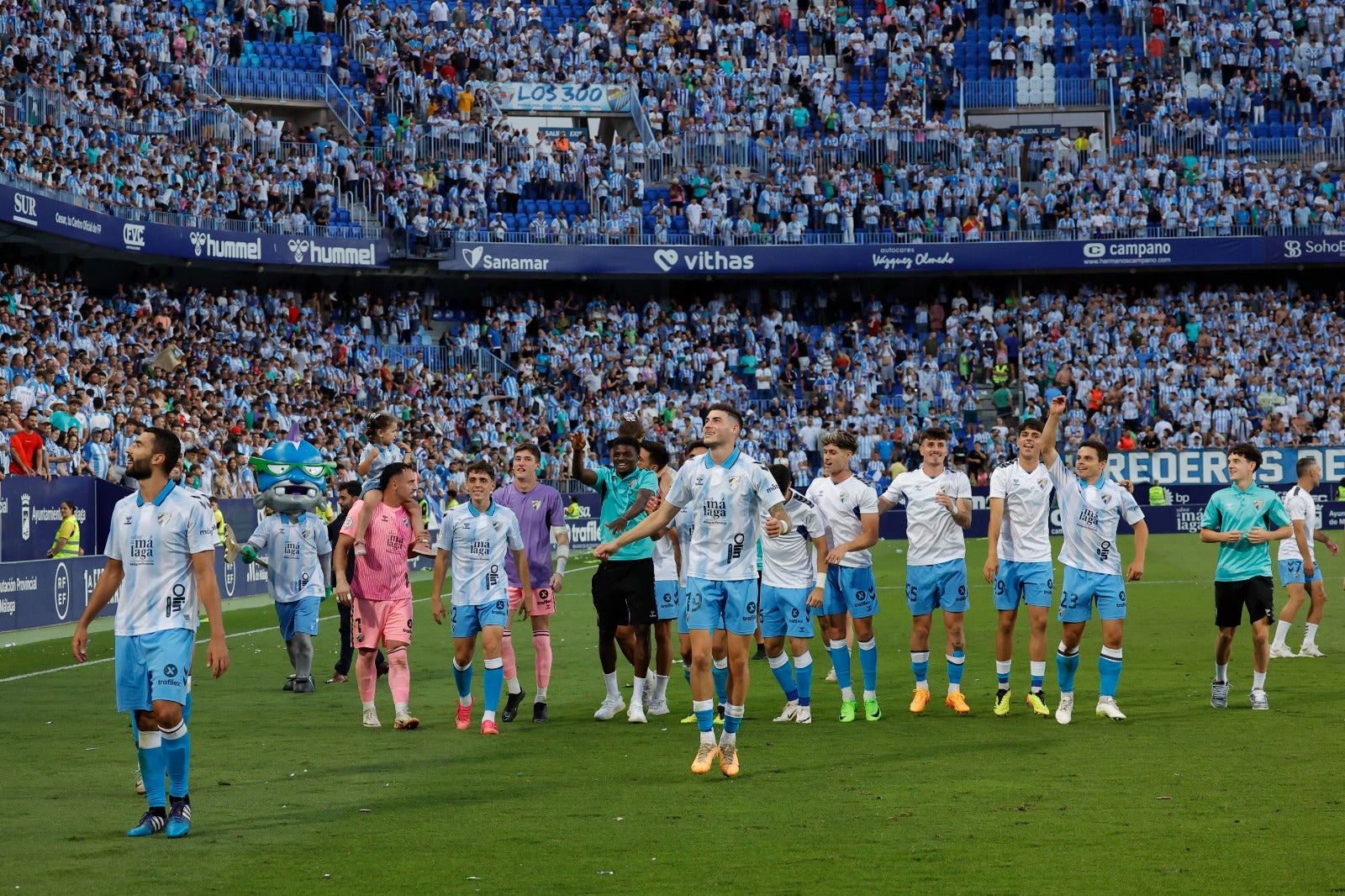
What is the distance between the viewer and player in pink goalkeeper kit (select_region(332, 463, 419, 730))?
13.1 meters

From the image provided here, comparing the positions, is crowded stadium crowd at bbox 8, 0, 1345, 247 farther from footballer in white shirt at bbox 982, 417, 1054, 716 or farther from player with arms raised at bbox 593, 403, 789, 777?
player with arms raised at bbox 593, 403, 789, 777

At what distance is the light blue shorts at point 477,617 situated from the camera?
12750mm

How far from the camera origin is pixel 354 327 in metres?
45.8

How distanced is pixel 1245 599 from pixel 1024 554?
1.94 metres

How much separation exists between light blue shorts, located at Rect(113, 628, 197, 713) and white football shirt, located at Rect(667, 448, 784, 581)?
3.42 metres

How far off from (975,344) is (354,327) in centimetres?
1921

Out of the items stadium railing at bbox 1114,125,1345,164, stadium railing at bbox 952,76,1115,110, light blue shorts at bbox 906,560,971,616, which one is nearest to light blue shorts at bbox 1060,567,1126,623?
light blue shorts at bbox 906,560,971,616

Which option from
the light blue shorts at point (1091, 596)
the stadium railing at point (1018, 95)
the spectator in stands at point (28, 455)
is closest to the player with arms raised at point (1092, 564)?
the light blue shorts at point (1091, 596)

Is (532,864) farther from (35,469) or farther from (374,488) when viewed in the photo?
(35,469)

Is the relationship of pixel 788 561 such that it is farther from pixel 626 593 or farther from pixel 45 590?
pixel 45 590

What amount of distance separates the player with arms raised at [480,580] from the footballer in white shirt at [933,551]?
3.21m

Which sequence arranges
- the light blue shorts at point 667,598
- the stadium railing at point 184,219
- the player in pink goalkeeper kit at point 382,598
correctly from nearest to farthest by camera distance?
1. the player in pink goalkeeper kit at point 382,598
2. the light blue shorts at point 667,598
3. the stadium railing at point 184,219

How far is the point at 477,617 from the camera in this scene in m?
12.8

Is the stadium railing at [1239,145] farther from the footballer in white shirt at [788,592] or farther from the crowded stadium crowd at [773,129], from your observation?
the footballer in white shirt at [788,592]
